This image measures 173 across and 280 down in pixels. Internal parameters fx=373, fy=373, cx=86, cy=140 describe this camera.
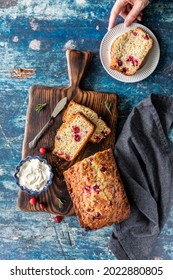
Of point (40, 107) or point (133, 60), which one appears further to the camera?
point (40, 107)

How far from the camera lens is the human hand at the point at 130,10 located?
2.96m

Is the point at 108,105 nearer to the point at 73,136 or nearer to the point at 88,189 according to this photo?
the point at 73,136

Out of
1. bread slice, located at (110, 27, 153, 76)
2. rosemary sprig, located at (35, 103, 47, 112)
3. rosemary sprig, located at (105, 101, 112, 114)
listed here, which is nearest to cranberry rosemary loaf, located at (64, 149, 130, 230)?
rosemary sprig, located at (105, 101, 112, 114)

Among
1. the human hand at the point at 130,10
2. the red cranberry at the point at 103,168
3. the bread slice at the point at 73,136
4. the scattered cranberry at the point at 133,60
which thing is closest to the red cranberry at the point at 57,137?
the bread slice at the point at 73,136

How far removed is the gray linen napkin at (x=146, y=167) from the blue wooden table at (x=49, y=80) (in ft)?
0.52

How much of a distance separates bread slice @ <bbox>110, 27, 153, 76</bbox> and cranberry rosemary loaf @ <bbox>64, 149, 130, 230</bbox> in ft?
2.28

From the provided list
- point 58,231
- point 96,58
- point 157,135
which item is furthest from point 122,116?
point 58,231

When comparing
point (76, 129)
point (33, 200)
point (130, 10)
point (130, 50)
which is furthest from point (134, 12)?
point (33, 200)

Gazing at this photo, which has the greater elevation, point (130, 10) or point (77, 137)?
point (130, 10)

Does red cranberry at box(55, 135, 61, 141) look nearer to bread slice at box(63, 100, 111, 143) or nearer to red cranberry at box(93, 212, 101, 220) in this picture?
bread slice at box(63, 100, 111, 143)

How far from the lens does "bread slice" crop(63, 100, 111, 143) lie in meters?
3.06

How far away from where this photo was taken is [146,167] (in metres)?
3.04

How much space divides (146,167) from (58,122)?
32.4 inches

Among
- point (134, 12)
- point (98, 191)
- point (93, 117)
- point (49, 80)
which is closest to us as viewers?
point (98, 191)
